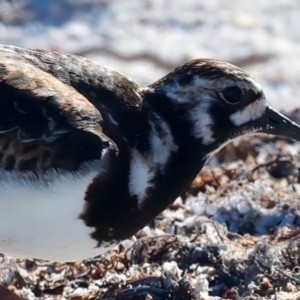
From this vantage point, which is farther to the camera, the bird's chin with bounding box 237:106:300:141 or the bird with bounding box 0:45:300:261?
the bird's chin with bounding box 237:106:300:141

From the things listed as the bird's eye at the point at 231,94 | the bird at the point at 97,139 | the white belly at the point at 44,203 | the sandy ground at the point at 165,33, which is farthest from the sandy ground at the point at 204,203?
the bird's eye at the point at 231,94

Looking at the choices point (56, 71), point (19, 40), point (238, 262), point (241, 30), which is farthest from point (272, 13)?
point (56, 71)

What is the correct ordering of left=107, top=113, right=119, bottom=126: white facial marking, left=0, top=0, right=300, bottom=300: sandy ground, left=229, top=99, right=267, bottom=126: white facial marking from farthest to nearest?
1. left=0, top=0, right=300, bottom=300: sandy ground
2. left=229, top=99, right=267, bottom=126: white facial marking
3. left=107, top=113, right=119, bottom=126: white facial marking

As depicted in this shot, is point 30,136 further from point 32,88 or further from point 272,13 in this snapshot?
point 272,13

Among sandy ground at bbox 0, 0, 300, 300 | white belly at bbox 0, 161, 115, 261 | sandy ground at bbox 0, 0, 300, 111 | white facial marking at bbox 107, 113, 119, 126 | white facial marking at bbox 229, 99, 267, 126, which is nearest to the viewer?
white belly at bbox 0, 161, 115, 261

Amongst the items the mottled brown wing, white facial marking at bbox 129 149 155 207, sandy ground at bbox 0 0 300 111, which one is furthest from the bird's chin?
sandy ground at bbox 0 0 300 111

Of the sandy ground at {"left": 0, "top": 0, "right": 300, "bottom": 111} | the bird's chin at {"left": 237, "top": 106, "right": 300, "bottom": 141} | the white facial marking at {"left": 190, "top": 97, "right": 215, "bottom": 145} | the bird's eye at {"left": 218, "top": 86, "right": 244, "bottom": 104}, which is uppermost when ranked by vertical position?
the sandy ground at {"left": 0, "top": 0, "right": 300, "bottom": 111}

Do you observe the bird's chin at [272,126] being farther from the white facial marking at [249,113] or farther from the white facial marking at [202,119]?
the white facial marking at [202,119]

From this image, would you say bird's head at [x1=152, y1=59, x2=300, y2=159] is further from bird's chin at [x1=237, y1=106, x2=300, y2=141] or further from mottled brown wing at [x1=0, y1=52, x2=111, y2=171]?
mottled brown wing at [x1=0, y1=52, x2=111, y2=171]
